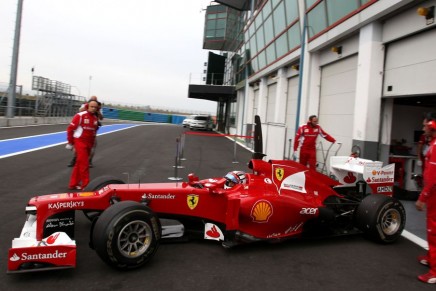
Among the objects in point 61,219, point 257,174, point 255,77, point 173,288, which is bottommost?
point 173,288

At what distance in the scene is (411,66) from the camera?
7.71 meters

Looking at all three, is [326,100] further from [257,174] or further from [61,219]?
[61,219]

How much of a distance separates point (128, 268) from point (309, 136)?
6903 mm

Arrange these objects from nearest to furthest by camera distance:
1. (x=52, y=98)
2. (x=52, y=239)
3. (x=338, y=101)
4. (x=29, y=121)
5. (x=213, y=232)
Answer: (x=52, y=239)
(x=213, y=232)
(x=338, y=101)
(x=29, y=121)
(x=52, y=98)

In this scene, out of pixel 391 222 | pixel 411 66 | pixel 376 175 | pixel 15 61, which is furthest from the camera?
pixel 15 61

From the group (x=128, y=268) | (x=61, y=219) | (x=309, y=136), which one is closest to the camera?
(x=128, y=268)

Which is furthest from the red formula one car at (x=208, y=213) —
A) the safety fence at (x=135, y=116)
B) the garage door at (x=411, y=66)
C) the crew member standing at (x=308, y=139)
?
the safety fence at (x=135, y=116)

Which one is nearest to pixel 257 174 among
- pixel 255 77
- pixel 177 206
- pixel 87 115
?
pixel 177 206

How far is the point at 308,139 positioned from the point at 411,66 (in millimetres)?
2963

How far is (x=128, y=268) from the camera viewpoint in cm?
373

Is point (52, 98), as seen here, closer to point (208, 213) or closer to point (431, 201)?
point (208, 213)

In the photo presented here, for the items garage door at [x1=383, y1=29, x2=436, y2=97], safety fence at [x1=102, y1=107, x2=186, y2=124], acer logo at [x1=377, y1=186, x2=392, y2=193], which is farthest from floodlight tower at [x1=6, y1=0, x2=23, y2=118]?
safety fence at [x1=102, y1=107, x2=186, y2=124]

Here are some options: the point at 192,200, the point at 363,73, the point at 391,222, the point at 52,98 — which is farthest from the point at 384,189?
the point at 52,98

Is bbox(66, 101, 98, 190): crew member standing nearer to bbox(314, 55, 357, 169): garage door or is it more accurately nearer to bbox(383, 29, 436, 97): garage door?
bbox(383, 29, 436, 97): garage door
